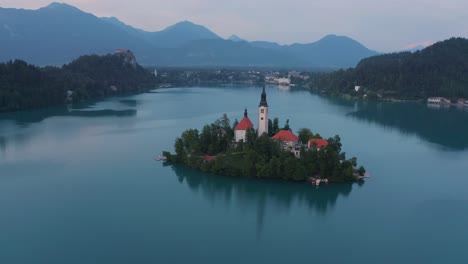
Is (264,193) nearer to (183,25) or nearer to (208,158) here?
(208,158)

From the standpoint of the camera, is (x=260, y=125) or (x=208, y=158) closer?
(x=208, y=158)

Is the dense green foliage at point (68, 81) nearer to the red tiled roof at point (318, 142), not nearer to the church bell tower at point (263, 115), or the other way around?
the church bell tower at point (263, 115)

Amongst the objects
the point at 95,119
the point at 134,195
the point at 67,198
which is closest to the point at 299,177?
the point at 134,195

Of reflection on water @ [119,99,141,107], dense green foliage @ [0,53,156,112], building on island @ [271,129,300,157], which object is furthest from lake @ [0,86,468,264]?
reflection on water @ [119,99,141,107]

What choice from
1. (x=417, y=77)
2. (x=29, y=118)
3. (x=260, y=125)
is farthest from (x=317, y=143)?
(x=417, y=77)

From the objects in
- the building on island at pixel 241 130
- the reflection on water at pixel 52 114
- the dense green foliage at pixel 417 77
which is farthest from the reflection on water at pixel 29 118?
the dense green foliage at pixel 417 77

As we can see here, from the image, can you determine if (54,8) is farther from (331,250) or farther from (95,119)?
(331,250)
